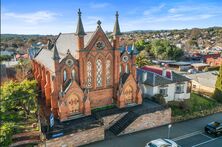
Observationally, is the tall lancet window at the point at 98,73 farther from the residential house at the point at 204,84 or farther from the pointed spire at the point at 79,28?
the residential house at the point at 204,84

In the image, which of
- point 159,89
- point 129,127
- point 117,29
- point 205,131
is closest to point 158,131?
point 129,127

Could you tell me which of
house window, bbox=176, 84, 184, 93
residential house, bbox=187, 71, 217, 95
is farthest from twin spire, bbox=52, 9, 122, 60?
residential house, bbox=187, 71, 217, 95

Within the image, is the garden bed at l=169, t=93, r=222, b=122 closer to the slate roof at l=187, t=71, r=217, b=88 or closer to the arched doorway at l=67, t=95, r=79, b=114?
the slate roof at l=187, t=71, r=217, b=88

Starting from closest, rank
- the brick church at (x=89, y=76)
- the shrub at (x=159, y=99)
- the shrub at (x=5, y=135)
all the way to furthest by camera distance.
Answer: the shrub at (x=5, y=135) < the brick church at (x=89, y=76) < the shrub at (x=159, y=99)

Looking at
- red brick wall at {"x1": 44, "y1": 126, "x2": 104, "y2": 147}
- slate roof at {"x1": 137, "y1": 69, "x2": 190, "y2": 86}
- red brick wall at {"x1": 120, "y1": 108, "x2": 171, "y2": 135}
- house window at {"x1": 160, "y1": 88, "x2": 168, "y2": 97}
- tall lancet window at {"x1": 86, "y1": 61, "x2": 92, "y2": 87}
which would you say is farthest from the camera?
house window at {"x1": 160, "y1": 88, "x2": 168, "y2": 97}

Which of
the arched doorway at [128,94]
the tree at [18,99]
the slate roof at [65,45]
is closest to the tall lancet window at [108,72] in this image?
the arched doorway at [128,94]

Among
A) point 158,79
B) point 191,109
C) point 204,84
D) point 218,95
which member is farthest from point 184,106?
point 204,84

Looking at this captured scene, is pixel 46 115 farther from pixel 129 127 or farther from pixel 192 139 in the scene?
pixel 192 139
